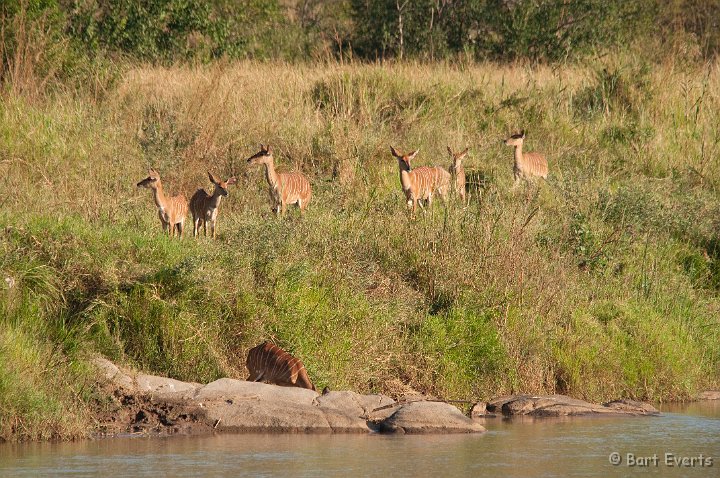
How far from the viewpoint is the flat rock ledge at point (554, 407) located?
32.2 feet

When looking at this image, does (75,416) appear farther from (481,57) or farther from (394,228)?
(481,57)

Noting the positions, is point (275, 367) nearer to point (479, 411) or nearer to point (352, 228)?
point (479, 411)

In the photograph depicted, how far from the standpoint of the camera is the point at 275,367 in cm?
912

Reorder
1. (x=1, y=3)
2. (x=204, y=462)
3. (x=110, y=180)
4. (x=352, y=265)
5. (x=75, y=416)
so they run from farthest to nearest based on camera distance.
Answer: (x=1, y=3) < (x=110, y=180) < (x=352, y=265) < (x=75, y=416) < (x=204, y=462)

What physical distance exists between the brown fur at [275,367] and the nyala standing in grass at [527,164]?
21.2 feet

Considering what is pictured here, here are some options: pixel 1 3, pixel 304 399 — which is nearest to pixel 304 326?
pixel 304 399

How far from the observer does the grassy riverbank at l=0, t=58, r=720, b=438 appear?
942cm

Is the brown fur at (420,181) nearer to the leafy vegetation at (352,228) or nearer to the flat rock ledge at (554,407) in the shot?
the leafy vegetation at (352,228)

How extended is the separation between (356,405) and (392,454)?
1.11 metres

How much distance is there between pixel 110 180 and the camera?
13328 millimetres

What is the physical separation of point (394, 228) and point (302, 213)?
2.88 feet

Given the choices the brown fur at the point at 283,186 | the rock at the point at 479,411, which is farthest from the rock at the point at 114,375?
the brown fur at the point at 283,186

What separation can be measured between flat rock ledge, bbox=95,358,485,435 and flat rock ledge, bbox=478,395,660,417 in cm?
95

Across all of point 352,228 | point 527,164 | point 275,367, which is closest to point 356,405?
point 275,367
